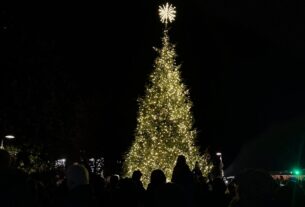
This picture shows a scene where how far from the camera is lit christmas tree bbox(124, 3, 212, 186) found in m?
20.4

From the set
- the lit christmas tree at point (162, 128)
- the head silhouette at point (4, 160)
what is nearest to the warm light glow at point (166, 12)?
the lit christmas tree at point (162, 128)

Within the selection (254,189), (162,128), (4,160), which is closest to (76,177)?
(4,160)

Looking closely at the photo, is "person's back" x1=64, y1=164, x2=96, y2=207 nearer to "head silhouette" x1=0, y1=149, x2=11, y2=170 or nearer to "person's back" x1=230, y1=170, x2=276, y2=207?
"head silhouette" x1=0, y1=149, x2=11, y2=170

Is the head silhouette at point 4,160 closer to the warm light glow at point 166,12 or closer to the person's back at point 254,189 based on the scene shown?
the person's back at point 254,189

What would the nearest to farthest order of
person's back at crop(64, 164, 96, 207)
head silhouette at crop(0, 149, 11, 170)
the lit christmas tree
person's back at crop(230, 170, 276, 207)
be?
1. person's back at crop(230, 170, 276, 207)
2. person's back at crop(64, 164, 96, 207)
3. head silhouette at crop(0, 149, 11, 170)
4. the lit christmas tree

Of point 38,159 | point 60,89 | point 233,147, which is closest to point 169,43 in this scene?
point 60,89

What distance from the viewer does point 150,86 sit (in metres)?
21.1

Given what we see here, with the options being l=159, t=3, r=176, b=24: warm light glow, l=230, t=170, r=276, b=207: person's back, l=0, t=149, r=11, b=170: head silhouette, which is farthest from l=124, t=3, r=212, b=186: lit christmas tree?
l=230, t=170, r=276, b=207: person's back

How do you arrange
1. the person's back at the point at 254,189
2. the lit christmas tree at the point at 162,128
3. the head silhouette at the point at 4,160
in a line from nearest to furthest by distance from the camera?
the person's back at the point at 254,189
the head silhouette at the point at 4,160
the lit christmas tree at the point at 162,128

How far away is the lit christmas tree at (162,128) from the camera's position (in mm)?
20359

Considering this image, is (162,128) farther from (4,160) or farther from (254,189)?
(254,189)

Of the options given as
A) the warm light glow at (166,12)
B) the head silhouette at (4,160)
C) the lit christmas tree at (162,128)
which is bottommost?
the head silhouette at (4,160)

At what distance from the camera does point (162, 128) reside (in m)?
20.5

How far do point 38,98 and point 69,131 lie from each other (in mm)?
3155
